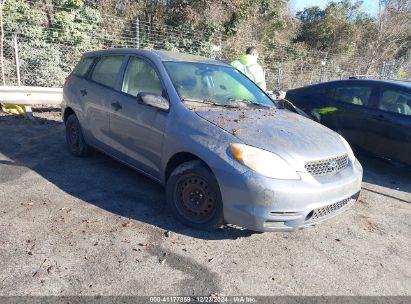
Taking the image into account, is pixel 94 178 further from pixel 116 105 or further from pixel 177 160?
pixel 177 160

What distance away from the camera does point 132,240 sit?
3625 mm

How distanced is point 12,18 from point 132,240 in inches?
366

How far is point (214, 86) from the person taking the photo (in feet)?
A: 15.1

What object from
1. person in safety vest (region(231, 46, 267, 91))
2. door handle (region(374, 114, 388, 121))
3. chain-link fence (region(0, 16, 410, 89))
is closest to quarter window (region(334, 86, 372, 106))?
door handle (region(374, 114, 388, 121))


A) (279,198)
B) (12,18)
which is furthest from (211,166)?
(12,18)

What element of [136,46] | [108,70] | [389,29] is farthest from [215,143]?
[389,29]

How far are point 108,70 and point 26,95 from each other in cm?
372

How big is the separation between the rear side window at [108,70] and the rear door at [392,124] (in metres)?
4.13

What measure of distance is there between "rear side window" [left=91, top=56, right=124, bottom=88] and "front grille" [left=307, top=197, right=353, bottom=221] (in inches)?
112

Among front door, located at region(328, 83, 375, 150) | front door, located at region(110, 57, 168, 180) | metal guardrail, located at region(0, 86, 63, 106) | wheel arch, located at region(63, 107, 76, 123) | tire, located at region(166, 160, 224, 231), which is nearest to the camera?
tire, located at region(166, 160, 224, 231)

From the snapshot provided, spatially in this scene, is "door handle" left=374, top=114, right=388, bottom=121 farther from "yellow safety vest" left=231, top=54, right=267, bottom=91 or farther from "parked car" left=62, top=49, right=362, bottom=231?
"parked car" left=62, top=49, right=362, bottom=231

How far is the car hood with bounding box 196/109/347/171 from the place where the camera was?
3.50 m

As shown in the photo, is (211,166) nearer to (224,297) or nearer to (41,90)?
(224,297)

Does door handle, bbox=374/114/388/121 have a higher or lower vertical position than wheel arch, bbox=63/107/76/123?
higher
